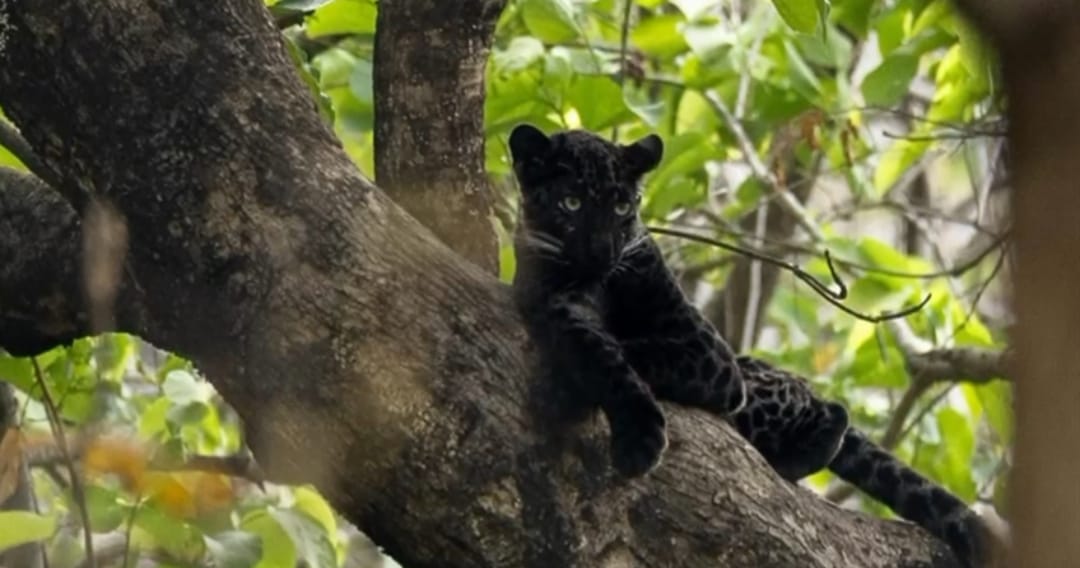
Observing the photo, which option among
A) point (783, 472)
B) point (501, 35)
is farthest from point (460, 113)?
point (501, 35)

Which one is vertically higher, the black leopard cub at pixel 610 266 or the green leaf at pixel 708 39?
the green leaf at pixel 708 39

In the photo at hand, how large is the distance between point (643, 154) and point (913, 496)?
0.71 metres

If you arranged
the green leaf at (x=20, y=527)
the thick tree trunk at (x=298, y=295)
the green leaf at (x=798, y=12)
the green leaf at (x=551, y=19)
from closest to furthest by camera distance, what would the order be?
the thick tree trunk at (x=298, y=295) → the green leaf at (x=20, y=527) → the green leaf at (x=798, y=12) → the green leaf at (x=551, y=19)

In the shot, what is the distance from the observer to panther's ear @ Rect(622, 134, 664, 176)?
96.0 inches

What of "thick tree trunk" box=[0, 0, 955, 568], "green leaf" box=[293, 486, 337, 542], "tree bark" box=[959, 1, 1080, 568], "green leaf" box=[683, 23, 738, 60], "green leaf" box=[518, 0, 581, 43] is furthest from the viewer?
"green leaf" box=[683, 23, 738, 60]

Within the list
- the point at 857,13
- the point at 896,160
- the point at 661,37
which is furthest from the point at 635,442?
the point at 896,160

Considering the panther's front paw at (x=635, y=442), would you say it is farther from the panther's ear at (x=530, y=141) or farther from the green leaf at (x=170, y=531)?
the green leaf at (x=170, y=531)

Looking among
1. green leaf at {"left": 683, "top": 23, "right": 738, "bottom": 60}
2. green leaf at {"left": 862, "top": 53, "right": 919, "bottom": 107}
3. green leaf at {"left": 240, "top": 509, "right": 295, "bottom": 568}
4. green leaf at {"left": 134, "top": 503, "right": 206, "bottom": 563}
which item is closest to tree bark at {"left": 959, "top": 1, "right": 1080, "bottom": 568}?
green leaf at {"left": 134, "top": 503, "right": 206, "bottom": 563}

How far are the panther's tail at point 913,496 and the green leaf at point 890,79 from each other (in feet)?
2.77

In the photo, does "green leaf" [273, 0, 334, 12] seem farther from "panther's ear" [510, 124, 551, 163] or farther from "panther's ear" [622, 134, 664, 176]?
"panther's ear" [622, 134, 664, 176]

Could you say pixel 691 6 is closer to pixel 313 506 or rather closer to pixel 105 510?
pixel 313 506

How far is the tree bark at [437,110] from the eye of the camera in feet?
7.18

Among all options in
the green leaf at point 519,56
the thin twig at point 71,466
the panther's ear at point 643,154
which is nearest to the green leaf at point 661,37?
the green leaf at point 519,56

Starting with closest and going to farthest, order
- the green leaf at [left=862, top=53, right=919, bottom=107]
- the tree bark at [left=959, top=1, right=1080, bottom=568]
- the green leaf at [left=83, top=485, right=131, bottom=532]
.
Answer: the tree bark at [left=959, top=1, right=1080, bottom=568], the green leaf at [left=83, top=485, right=131, bottom=532], the green leaf at [left=862, top=53, right=919, bottom=107]
